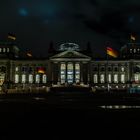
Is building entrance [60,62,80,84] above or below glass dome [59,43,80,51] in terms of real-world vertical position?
below

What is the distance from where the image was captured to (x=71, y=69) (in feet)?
551

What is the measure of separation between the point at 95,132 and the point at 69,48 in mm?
145023

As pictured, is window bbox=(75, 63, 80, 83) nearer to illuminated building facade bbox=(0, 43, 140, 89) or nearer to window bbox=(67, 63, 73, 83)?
illuminated building facade bbox=(0, 43, 140, 89)

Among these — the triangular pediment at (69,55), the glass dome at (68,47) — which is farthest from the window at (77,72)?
the glass dome at (68,47)

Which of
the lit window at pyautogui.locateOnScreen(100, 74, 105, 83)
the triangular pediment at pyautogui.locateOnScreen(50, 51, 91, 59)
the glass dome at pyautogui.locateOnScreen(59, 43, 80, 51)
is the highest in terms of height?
the glass dome at pyautogui.locateOnScreen(59, 43, 80, 51)

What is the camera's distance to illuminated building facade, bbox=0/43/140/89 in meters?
164

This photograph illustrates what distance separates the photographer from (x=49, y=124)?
22.8 m

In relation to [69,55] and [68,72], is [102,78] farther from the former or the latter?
[69,55]

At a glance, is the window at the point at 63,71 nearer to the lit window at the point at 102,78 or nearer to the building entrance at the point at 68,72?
the building entrance at the point at 68,72

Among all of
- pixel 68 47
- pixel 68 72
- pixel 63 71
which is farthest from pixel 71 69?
pixel 68 47

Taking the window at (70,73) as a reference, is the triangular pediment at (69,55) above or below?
above

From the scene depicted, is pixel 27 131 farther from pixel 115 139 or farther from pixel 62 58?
pixel 62 58

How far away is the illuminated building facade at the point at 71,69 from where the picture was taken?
6467 inches

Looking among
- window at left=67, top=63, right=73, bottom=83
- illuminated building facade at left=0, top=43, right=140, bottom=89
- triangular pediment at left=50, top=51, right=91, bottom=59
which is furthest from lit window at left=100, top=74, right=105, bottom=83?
window at left=67, top=63, right=73, bottom=83
